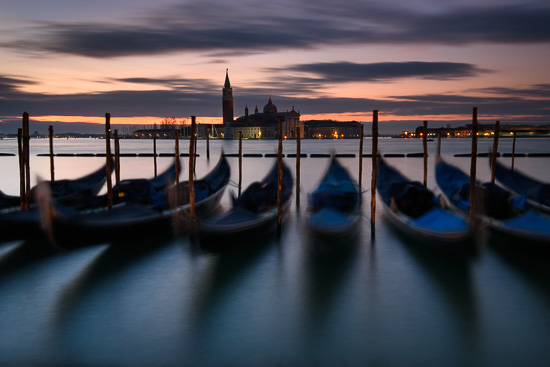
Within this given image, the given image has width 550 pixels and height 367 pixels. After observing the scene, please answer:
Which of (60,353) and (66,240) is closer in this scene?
(60,353)

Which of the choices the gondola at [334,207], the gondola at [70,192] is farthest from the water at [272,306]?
the gondola at [70,192]

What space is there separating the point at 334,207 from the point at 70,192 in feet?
16.3

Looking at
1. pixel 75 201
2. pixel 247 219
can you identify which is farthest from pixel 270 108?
pixel 247 219

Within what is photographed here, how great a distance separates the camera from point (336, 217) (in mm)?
6207

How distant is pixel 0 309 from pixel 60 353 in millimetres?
1229

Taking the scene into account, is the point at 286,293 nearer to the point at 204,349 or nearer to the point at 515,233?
the point at 204,349

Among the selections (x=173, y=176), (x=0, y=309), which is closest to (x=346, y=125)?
(x=173, y=176)

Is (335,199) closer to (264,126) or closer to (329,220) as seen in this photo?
(329,220)

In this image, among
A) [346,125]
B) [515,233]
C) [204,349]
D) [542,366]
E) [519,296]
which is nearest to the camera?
[542,366]

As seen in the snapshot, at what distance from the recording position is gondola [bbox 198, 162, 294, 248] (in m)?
5.63

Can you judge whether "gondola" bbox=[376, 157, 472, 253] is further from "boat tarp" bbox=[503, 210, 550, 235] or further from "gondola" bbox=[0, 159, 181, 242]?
"gondola" bbox=[0, 159, 181, 242]

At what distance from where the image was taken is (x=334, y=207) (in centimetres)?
722

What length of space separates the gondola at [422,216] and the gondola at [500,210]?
596 millimetres

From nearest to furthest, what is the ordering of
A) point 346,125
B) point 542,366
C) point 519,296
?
1. point 542,366
2. point 519,296
3. point 346,125
